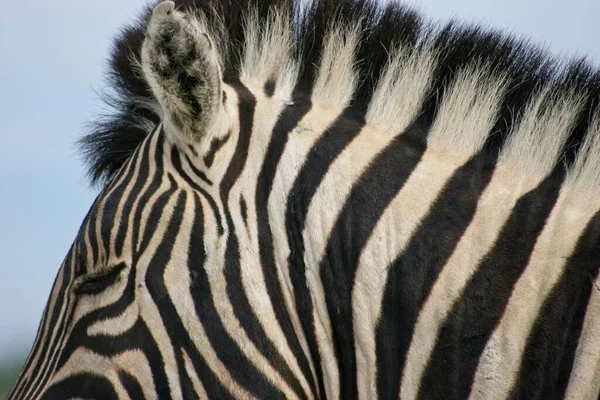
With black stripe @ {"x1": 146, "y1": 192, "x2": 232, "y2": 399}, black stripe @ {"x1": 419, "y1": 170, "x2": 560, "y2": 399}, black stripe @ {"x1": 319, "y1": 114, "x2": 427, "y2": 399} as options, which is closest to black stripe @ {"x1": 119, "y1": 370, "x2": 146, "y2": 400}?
black stripe @ {"x1": 146, "y1": 192, "x2": 232, "y2": 399}

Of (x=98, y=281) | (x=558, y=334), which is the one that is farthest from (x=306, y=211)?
(x=558, y=334)

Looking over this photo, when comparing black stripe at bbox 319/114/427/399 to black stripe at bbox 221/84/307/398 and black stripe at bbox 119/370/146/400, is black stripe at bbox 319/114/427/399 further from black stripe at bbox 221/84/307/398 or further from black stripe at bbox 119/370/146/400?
black stripe at bbox 119/370/146/400

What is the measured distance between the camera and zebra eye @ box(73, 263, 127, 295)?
12.3ft

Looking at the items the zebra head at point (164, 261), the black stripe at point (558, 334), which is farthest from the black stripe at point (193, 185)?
the black stripe at point (558, 334)

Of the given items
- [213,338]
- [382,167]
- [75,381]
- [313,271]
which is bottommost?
[75,381]

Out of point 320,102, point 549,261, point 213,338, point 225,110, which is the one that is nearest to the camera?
point 549,261

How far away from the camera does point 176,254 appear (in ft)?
12.2

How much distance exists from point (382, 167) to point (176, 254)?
41.8 inches

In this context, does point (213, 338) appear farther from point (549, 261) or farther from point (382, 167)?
point (549, 261)

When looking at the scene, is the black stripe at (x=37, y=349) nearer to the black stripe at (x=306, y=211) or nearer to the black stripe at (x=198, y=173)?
the black stripe at (x=198, y=173)

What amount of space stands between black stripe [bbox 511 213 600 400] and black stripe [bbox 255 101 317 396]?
98 cm

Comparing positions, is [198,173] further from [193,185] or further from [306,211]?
[306,211]

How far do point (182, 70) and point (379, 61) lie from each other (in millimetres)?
1121

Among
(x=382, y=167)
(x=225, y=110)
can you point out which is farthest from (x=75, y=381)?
(x=382, y=167)
